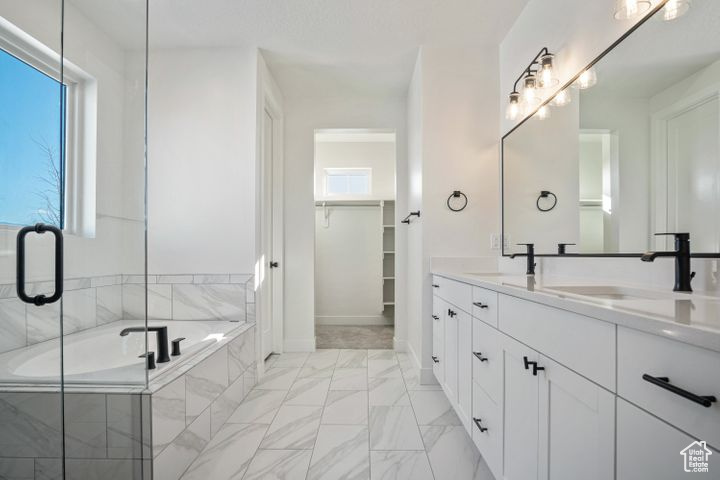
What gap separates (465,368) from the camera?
5.39 ft

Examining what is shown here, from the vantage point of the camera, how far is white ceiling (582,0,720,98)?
1.02 m

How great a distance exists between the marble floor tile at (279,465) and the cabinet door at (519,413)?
0.90 meters

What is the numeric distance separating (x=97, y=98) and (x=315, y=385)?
7.04ft

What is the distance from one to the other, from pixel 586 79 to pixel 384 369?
242cm

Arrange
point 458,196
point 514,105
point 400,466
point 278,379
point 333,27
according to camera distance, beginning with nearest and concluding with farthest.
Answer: point 400,466
point 514,105
point 333,27
point 458,196
point 278,379

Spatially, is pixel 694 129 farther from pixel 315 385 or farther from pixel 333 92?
pixel 333 92

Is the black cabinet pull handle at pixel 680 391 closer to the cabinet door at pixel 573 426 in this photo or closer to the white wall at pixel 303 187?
the cabinet door at pixel 573 426

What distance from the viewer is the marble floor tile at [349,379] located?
2430mm

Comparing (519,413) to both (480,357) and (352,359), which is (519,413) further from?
(352,359)

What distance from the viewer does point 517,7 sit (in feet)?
6.93

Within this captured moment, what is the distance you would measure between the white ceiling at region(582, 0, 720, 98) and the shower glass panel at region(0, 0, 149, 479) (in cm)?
199

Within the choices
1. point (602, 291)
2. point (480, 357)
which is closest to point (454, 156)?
point (602, 291)

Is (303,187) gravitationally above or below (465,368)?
above

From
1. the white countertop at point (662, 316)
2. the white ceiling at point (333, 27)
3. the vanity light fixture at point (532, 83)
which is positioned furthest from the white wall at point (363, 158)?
the white countertop at point (662, 316)
